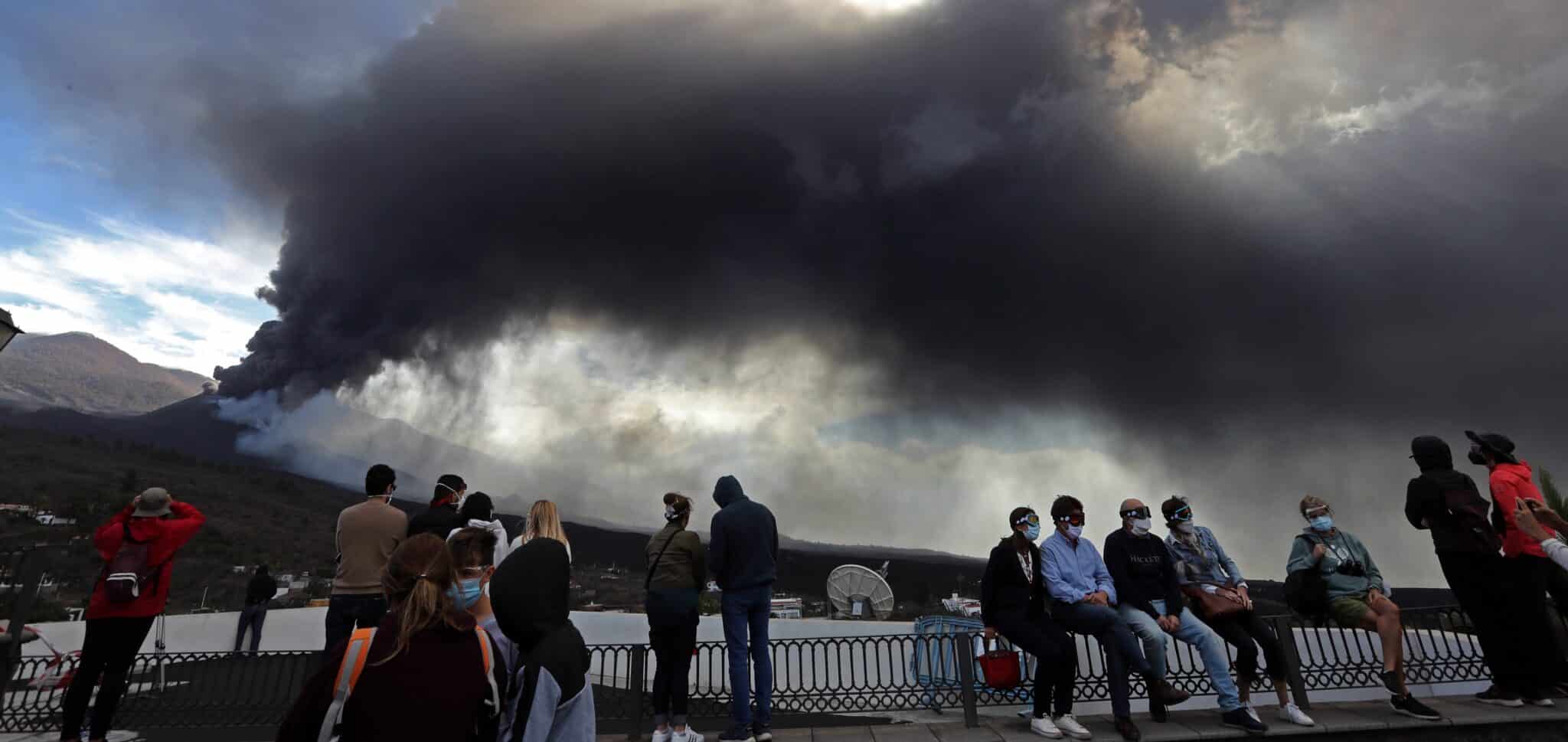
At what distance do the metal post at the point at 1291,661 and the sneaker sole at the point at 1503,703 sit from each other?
1300 millimetres

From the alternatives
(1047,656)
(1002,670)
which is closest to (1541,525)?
(1047,656)

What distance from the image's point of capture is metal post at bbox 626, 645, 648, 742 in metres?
6.32

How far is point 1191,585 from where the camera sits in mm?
6152

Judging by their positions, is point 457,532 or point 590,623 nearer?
point 457,532

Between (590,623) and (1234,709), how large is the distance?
14239 millimetres

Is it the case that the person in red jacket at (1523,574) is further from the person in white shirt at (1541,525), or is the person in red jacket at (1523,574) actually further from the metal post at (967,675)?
the metal post at (967,675)

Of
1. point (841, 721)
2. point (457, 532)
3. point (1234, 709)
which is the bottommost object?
point (841, 721)

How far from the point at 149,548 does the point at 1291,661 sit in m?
9.75

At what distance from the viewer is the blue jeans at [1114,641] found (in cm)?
559

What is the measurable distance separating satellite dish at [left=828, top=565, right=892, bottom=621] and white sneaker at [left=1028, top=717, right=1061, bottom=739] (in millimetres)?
7926

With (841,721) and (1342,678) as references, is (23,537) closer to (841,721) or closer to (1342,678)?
(841,721)

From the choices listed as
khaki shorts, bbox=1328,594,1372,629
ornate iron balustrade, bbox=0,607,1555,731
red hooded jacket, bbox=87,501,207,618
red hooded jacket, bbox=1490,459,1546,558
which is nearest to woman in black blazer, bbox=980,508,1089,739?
ornate iron balustrade, bbox=0,607,1555,731

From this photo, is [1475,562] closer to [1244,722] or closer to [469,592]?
[1244,722]

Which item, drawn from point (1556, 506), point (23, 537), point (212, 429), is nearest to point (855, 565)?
point (1556, 506)
